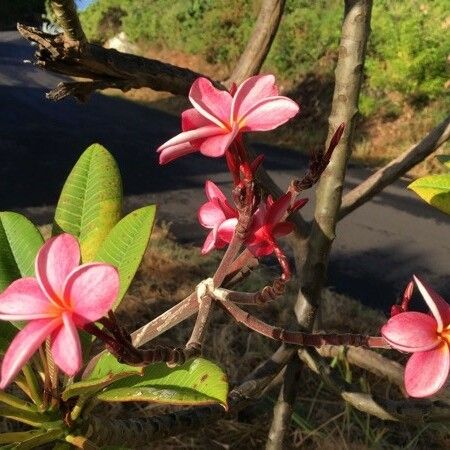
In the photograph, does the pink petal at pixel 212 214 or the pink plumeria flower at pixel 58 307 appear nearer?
the pink plumeria flower at pixel 58 307

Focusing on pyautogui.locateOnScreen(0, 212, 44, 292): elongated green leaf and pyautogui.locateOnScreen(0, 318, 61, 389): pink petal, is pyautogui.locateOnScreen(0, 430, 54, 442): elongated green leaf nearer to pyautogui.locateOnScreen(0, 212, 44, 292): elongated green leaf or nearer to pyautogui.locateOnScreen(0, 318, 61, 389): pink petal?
pyautogui.locateOnScreen(0, 212, 44, 292): elongated green leaf

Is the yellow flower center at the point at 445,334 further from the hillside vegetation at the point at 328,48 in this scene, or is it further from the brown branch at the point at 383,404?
the hillside vegetation at the point at 328,48

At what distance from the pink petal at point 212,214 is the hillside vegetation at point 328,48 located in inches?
321

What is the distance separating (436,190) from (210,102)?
0.35 metres

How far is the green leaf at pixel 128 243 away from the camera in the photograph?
80 centimetres

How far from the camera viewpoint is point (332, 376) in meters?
1.21

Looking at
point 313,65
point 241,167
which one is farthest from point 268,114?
point 313,65

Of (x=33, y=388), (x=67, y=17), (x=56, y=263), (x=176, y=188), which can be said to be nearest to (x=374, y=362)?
(x=33, y=388)

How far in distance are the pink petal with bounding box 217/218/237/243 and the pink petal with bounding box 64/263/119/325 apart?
21 centimetres

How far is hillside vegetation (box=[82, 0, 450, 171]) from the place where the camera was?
9.30 meters

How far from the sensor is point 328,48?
11.6 metres

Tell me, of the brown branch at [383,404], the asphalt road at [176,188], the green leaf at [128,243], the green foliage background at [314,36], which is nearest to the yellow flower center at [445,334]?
the green leaf at [128,243]

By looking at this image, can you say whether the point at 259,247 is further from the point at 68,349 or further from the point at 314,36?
the point at 314,36

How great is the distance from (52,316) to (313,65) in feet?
37.3
